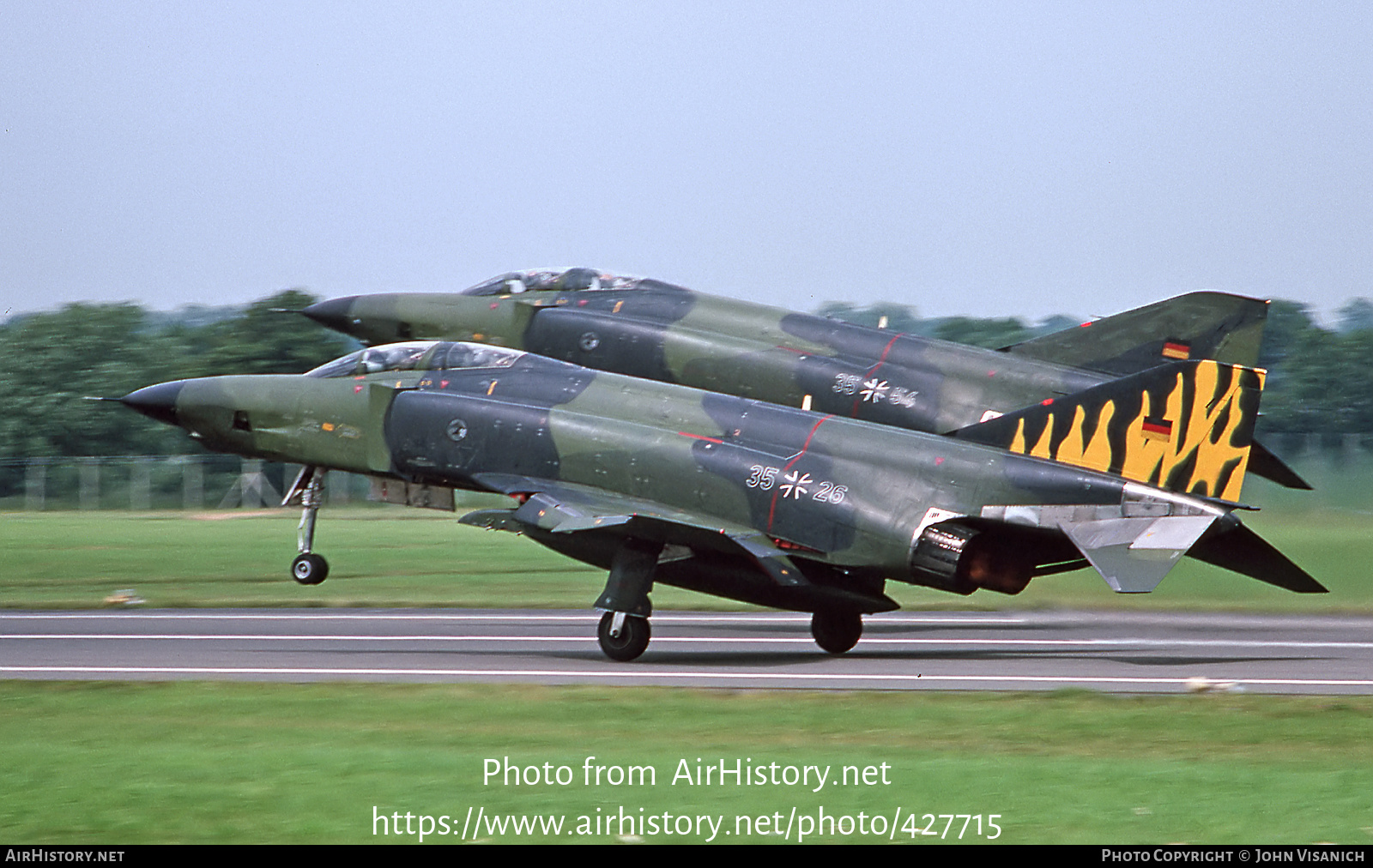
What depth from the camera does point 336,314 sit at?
2489cm

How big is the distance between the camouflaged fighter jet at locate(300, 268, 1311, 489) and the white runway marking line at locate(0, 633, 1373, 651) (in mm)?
2899


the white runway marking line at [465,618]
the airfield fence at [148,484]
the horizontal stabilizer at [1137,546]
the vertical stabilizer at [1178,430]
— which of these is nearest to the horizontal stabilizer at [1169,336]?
the vertical stabilizer at [1178,430]

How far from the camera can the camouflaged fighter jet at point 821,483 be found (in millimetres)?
17484

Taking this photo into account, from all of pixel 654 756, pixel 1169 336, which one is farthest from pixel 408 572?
pixel 654 756

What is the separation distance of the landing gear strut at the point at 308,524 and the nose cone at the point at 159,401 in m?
2.00

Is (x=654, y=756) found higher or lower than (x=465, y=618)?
higher

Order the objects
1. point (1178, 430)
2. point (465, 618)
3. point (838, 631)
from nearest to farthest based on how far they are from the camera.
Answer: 1. point (1178, 430)
2. point (838, 631)
3. point (465, 618)

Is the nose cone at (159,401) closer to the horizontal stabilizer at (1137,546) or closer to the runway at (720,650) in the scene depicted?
the runway at (720,650)

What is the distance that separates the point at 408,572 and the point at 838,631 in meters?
14.8

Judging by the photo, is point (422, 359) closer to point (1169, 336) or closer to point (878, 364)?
point (878, 364)

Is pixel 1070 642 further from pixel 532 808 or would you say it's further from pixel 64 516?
pixel 64 516

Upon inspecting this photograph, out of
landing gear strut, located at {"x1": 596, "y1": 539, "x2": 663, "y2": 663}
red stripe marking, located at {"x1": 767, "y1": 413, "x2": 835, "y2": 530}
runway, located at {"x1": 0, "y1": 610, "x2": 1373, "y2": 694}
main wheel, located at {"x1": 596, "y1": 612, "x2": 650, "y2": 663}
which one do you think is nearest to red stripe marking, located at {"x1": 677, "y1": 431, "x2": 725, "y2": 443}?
red stripe marking, located at {"x1": 767, "y1": 413, "x2": 835, "y2": 530}

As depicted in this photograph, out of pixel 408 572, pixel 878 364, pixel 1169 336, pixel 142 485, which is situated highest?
pixel 1169 336
